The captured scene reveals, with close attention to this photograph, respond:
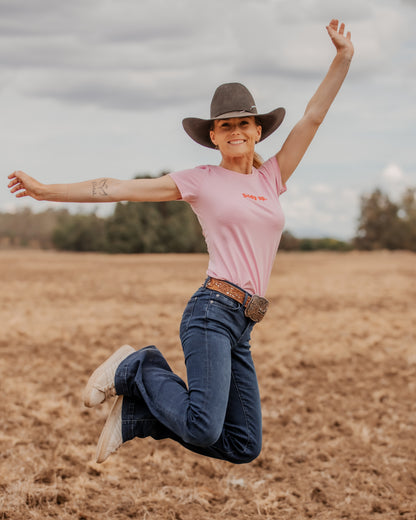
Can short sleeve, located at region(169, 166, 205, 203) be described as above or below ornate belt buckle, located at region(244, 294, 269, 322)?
above

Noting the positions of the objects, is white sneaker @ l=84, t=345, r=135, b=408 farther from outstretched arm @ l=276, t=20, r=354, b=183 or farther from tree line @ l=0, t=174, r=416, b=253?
tree line @ l=0, t=174, r=416, b=253

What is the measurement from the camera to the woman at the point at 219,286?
3090mm

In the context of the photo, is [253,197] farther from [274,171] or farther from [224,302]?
[224,302]

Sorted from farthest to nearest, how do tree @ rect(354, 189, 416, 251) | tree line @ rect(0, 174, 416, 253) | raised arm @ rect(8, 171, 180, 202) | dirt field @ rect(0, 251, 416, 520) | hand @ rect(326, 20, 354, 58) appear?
tree @ rect(354, 189, 416, 251), tree line @ rect(0, 174, 416, 253), dirt field @ rect(0, 251, 416, 520), hand @ rect(326, 20, 354, 58), raised arm @ rect(8, 171, 180, 202)

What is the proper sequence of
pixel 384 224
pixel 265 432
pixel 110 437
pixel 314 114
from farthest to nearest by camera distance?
pixel 384 224
pixel 265 432
pixel 314 114
pixel 110 437

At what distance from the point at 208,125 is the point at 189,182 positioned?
0.42 m

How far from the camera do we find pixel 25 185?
3.22m

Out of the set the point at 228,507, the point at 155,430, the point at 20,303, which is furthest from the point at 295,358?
the point at 20,303

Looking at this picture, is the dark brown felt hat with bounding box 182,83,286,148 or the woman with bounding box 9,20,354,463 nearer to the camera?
the woman with bounding box 9,20,354,463

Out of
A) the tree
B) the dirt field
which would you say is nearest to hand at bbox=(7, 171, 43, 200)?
the dirt field

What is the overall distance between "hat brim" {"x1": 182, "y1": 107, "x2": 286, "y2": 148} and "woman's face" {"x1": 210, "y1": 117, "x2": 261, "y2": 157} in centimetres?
7

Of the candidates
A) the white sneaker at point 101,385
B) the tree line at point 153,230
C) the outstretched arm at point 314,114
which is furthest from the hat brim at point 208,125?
the tree line at point 153,230

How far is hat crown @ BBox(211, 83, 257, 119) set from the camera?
326cm

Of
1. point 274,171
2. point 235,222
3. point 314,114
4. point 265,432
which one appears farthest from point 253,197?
point 265,432
